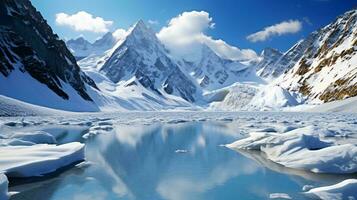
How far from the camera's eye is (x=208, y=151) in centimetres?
2742

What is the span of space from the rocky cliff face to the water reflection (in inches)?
3359

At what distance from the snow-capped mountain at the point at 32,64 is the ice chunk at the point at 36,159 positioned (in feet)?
258

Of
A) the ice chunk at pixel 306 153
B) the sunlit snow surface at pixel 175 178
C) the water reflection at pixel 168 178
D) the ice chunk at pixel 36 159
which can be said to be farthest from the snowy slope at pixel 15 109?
the ice chunk at pixel 306 153

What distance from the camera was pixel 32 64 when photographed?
11250cm

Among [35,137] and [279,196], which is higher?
[35,137]

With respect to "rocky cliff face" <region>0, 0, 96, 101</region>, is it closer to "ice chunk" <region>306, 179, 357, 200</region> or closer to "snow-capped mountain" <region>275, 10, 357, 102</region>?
"snow-capped mountain" <region>275, 10, 357, 102</region>

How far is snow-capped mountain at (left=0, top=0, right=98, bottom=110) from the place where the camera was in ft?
327

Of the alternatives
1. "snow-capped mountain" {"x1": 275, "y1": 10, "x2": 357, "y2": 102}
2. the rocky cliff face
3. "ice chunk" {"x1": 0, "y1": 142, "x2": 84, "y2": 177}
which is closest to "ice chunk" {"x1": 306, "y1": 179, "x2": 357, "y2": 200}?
"ice chunk" {"x1": 0, "y1": 142, "x2": 84, "y2": 177}

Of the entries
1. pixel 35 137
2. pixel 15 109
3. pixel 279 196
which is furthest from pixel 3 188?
pixel 15 109

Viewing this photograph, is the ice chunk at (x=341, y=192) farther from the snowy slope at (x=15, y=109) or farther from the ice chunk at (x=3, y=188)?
the snowy slope at (x=15, y=109)

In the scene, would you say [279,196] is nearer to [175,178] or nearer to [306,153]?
[175,178]

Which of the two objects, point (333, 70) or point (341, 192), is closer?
point (341, 192)

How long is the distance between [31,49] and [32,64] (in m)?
6.71

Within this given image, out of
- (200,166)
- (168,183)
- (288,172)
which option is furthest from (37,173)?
(288,172)
